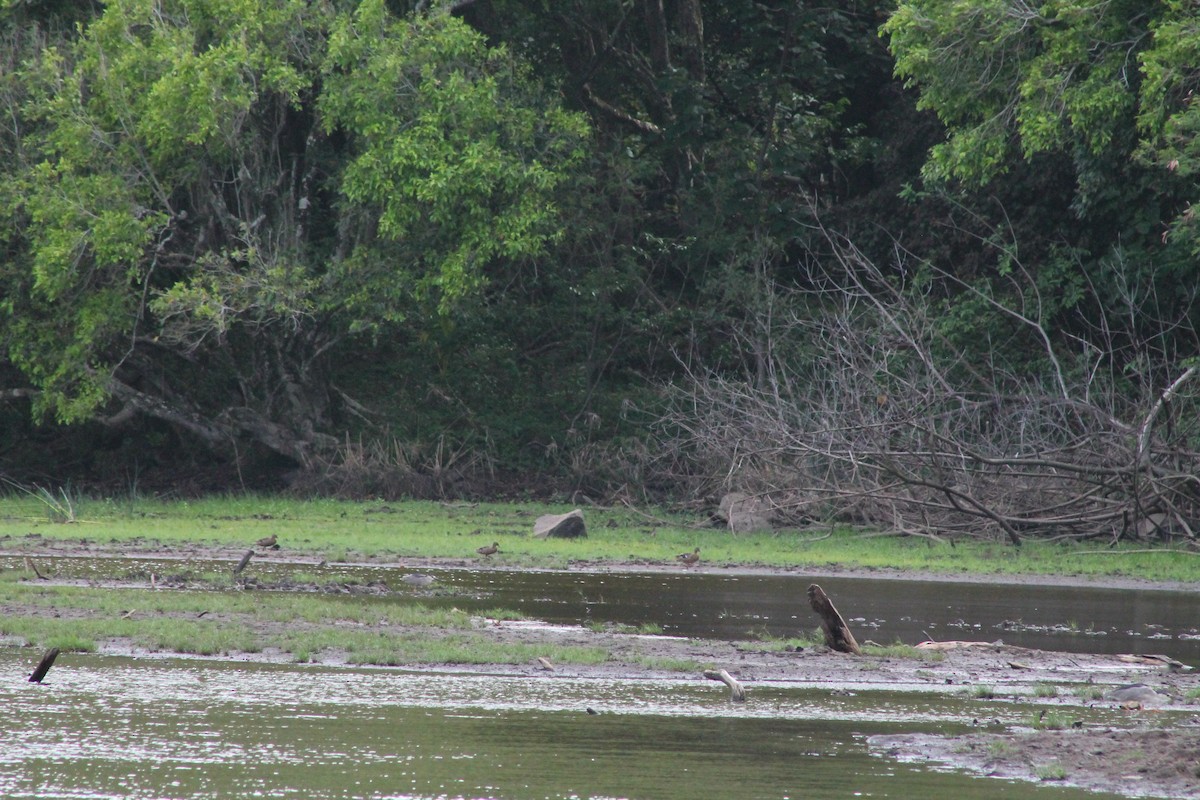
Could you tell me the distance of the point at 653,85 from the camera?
27.7 m

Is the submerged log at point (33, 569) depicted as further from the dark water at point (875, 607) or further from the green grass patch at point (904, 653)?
the green grass patch at point (904, 653)

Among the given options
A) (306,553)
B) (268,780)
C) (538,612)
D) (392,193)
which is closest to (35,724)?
(268,780)

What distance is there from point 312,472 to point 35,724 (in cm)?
1782

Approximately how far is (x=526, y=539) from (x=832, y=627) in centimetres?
864

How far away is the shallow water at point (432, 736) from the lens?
6.57 m

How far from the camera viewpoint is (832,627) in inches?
405

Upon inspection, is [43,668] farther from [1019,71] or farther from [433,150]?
[433,150]

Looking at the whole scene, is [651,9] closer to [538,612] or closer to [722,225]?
[722,225]

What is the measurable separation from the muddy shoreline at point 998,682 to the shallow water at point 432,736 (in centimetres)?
25

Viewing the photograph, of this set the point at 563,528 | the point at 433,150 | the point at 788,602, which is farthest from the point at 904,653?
the point at 433,150

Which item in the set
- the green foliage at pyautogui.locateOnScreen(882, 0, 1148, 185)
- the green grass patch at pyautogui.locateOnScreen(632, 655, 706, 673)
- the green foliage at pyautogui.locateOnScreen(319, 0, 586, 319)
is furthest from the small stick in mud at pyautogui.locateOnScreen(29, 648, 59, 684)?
the green foliage at pyautogui.locateOnScreen(319, 0, 586, 319)

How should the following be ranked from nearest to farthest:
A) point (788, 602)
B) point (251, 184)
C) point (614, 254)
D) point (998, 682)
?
1. point (998, 682)
2. point (788, 602)
3. point (251, 184)
4. point (614, 254)

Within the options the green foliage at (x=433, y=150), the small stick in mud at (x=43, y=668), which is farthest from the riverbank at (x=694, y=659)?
the green foliage at (x=433, y=150)

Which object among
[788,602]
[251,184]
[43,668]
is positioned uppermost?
[251,184]
